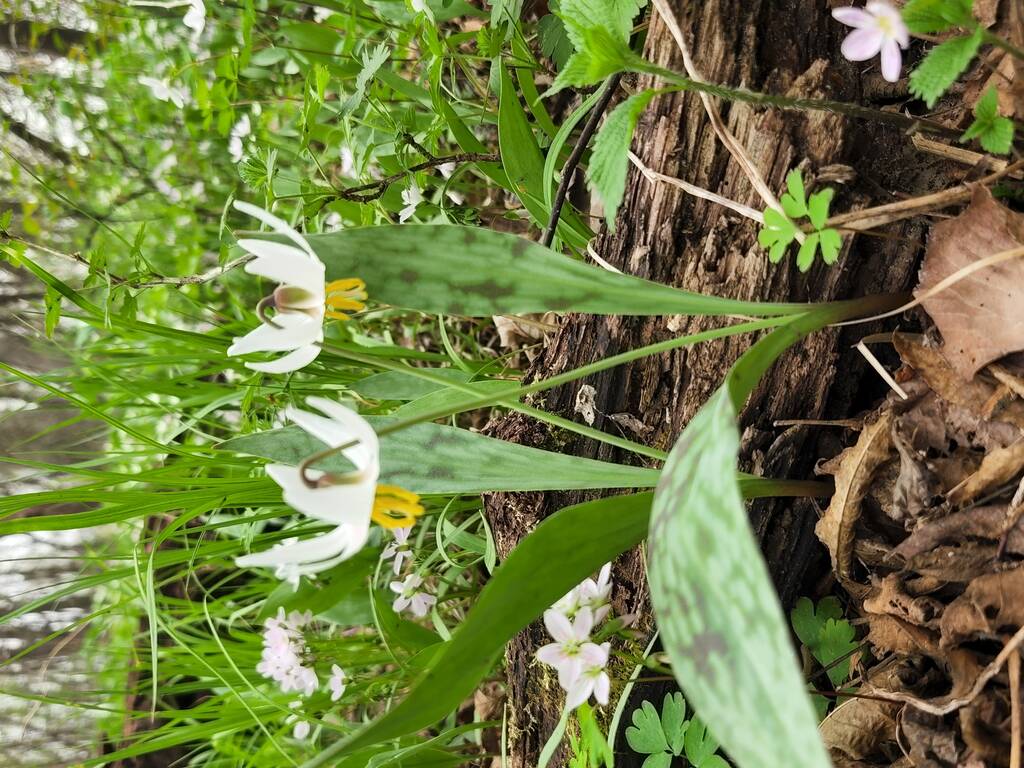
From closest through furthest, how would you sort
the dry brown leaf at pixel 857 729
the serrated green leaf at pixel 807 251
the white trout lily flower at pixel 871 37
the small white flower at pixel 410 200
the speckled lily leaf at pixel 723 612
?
the speckled lily leaf at pixel 723 612 → the white trout lily flower at pixel 871 37 → the serrated green leaf at pixel 807 251 → the dry brown leaf at pixel 857 729 → the small white flower at pixel 410 200

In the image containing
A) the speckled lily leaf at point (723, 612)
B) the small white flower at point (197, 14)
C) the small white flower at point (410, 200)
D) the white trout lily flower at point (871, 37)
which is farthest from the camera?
the small white flower at point (197, 14)

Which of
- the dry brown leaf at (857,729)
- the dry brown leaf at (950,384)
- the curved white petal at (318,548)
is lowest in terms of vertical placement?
the dry brown leaf at (857,729)

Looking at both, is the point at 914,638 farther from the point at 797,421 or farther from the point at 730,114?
the point at 730,114

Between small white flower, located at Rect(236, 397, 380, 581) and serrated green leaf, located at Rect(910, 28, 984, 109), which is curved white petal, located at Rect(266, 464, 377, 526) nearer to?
small white flower, located at Rect(236, 397, 380, 581)

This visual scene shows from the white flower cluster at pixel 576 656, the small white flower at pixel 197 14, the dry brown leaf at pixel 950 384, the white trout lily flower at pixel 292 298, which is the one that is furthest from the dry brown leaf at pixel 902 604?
the small white flower at pixel 197 14

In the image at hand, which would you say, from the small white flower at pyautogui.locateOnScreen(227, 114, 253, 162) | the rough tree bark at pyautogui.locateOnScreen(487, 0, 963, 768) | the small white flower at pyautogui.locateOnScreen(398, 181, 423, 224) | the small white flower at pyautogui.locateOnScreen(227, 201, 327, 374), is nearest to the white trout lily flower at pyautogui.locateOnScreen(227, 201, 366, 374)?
the small white flower at pyautogui.locateOnScreen(227, 201, 327, 374)

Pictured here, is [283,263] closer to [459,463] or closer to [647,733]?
[459,463]

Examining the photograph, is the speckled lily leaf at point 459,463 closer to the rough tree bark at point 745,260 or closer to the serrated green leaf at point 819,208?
the rough tree bark at point 745,260
